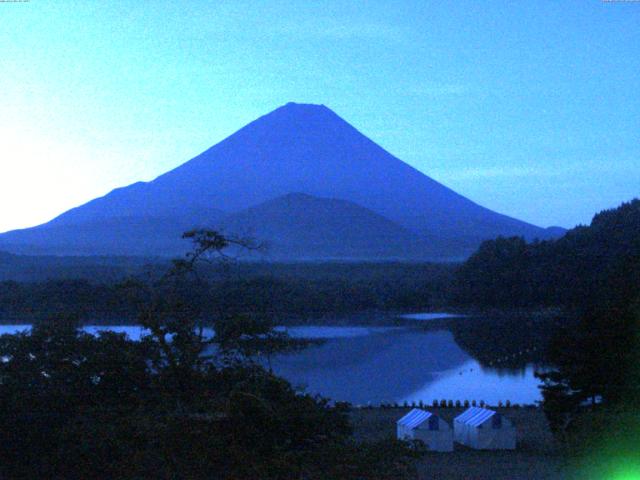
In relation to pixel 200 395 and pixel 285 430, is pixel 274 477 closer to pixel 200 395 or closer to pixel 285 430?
pixel 285 430

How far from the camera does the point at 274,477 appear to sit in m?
4.38

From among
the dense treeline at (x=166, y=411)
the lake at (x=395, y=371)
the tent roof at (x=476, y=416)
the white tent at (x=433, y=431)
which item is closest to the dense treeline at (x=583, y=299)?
the tent roof at (x=476, y=416)

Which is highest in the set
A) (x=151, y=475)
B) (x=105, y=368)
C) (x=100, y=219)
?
(x=100, y=219)

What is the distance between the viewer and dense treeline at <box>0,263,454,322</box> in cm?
1819

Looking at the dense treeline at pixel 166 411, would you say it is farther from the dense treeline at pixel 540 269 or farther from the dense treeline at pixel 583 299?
the dense treeline at pixel 540 269

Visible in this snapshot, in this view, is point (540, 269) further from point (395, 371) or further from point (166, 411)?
point (166, 411)

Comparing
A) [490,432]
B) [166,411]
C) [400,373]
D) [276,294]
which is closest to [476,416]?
[490,432]

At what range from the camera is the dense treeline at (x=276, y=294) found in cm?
1819

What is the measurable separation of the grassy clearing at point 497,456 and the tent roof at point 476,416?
1.00ft

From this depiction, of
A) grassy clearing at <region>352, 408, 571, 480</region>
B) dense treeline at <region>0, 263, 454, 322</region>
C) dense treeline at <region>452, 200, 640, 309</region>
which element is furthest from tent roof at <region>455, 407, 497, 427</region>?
dense treeline at <region>452, 200, 640, 309</region>

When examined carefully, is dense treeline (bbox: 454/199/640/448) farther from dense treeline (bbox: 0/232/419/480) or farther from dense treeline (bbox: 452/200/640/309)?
dense treeline (bbox: 0/232/419/480)

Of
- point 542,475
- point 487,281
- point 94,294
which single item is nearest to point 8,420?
point 542,475

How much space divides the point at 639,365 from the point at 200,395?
462 cm

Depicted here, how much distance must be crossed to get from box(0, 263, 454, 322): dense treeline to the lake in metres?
1.21
